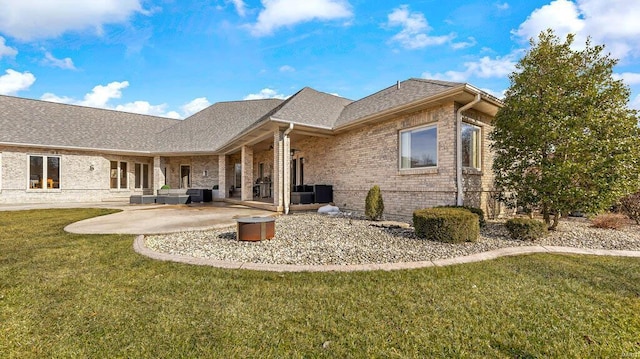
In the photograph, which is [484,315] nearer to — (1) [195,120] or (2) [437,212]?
(2) [437,212]

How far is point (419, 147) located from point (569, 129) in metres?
3.57

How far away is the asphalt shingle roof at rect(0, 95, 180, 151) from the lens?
50.9 feet

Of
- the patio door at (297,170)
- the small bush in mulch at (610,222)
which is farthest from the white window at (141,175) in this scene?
the small bush in mulch at (610,222)

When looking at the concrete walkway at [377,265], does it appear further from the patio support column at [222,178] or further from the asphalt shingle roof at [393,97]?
the patio support column at [222,178]

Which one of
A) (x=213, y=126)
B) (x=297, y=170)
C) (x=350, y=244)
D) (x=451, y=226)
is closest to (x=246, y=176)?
(x=297, y=170)

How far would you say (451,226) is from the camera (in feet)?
18.3

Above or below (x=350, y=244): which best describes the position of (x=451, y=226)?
above

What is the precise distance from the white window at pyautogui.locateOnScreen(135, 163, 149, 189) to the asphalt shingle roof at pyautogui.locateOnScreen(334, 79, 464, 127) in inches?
601

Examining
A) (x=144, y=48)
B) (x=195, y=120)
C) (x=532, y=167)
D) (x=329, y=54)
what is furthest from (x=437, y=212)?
(x=195, y=120)

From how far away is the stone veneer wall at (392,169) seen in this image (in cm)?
777

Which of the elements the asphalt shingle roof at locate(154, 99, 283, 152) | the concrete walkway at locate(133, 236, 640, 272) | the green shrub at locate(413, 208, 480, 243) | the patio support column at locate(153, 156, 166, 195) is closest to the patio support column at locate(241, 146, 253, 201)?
the asphalt shingle roof at locate(154, 99, 283, 152)

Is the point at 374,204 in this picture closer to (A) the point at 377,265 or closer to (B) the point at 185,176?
(A) the point at 377,265

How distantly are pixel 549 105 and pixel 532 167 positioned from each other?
156 cm

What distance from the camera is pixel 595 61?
250 inches
